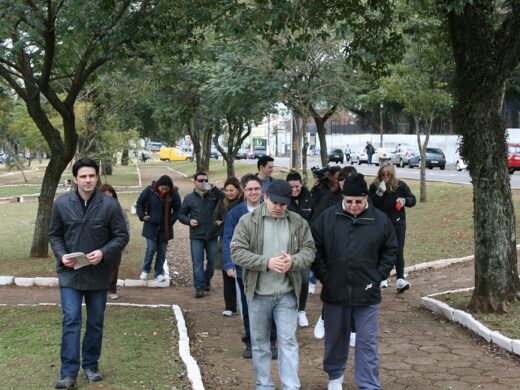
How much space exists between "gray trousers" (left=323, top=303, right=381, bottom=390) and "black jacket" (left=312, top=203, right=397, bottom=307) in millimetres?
103

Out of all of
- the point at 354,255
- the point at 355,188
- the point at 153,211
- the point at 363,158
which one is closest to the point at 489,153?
the point at 355,188

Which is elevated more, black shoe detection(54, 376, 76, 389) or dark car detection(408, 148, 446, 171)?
dark car detection(408, 148, 446, 171)

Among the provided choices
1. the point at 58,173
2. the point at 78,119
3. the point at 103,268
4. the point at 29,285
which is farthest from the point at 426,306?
the point at 78,119

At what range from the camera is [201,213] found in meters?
9.84

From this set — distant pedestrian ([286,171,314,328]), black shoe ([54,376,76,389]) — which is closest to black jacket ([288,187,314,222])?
distant pedestrian ([286,171,314,328])

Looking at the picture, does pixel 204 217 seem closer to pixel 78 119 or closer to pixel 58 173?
pixel 58 173

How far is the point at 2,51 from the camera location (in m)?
12.9

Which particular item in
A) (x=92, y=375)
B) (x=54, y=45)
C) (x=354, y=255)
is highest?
(x=54, y=45)

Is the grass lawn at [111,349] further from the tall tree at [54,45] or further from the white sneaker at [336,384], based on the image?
the tall tree at [54,45]

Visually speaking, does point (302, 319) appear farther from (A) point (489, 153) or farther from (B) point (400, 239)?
(A) point (489, 153)

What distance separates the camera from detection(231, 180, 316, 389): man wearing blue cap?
518 centimetres

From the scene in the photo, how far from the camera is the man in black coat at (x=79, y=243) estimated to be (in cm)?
542

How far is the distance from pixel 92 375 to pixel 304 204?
369cm

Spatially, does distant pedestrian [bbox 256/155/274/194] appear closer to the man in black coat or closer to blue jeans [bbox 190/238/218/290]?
blue jeans [bbox 190/238/218/290]
